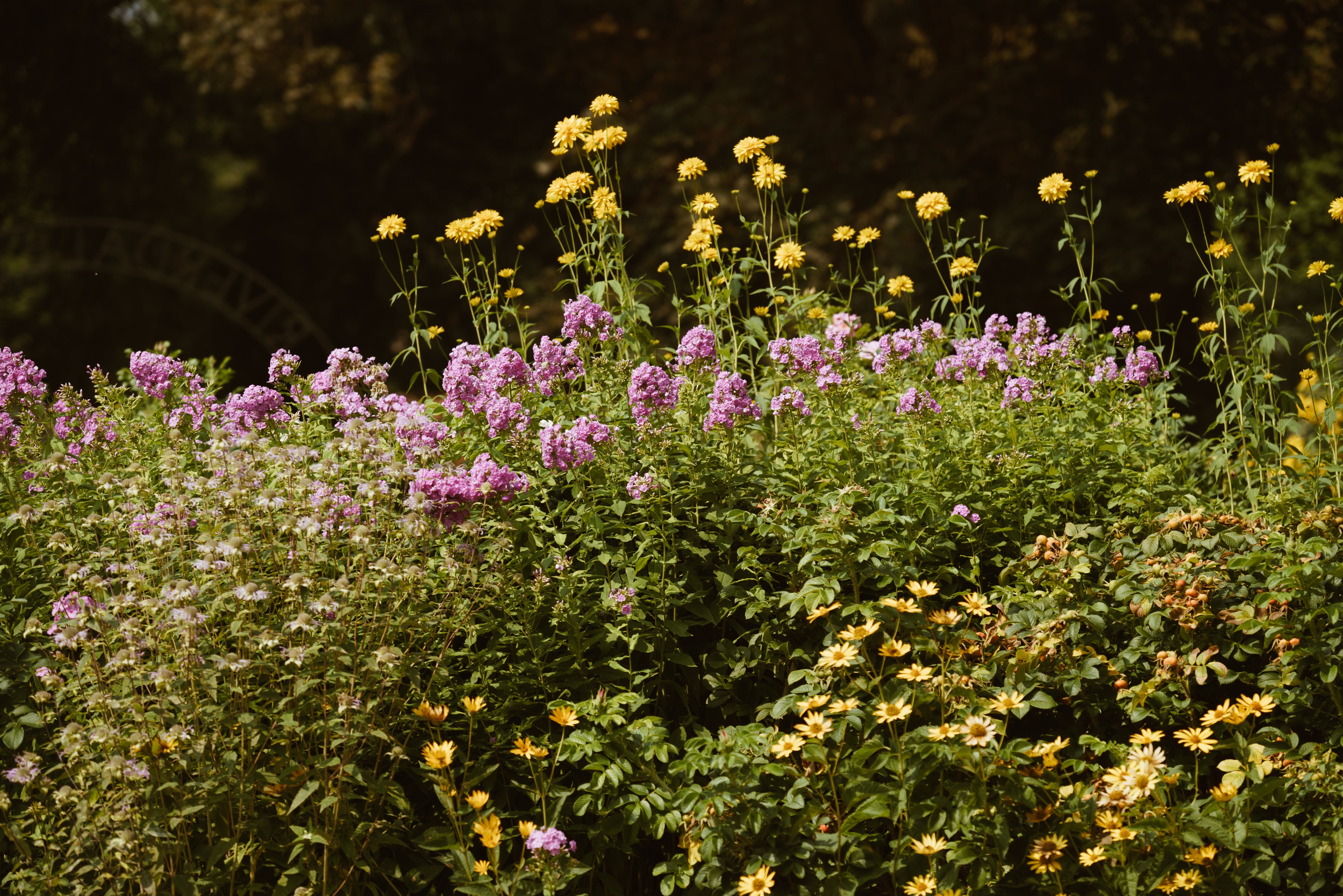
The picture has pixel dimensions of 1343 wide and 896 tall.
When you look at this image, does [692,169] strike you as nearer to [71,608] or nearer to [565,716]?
[565,716]

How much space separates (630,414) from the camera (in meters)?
3.17

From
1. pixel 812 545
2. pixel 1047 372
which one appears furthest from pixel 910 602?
pixel 1047 372

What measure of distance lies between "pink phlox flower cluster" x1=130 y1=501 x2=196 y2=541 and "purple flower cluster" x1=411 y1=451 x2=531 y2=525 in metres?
0.48

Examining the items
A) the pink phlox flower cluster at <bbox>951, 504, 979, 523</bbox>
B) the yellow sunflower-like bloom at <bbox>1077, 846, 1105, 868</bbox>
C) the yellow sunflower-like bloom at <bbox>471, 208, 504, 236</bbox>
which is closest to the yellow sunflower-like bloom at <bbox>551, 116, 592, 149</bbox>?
the yellow sunflower-like bloom at <bbox>471, 208, 504, 236</bbox>

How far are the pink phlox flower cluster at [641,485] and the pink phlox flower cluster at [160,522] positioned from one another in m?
0.97

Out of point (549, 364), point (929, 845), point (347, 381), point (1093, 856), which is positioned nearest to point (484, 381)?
point (549, 364)

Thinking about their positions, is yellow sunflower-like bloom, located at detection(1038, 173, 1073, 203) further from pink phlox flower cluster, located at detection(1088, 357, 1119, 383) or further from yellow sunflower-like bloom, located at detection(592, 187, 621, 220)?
yellow sunflower-like bloom, located at detection(592, 187, 621, 220)

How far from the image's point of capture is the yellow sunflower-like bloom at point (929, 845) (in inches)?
87.8

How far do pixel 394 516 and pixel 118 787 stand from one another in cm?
72

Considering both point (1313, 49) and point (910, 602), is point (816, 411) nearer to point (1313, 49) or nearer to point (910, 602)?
point (910, 602)

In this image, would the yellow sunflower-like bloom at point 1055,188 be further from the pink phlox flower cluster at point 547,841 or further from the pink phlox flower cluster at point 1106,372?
the pink phlox flower cluster at point 547,841

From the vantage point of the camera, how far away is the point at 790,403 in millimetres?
3137

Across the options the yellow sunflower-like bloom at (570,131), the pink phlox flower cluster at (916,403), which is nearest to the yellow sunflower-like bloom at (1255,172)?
the pink phlox flower cluster at (916,403)

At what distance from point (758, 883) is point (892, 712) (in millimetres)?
418
